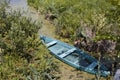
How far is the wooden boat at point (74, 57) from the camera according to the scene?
379 inches

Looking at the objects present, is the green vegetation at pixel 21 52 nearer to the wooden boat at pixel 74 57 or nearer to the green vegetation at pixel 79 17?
the wooden boat at pixel 74 57

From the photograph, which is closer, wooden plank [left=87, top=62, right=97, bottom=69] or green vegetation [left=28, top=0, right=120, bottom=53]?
wooden plank [left=87, top=62, right=97, bottom=69]

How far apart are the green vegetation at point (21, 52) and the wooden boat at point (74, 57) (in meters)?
0.62

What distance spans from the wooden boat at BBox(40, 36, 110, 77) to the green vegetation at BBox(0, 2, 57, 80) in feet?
2.03

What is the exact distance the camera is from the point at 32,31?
10922mm

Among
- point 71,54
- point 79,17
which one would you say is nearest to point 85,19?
point 79,17

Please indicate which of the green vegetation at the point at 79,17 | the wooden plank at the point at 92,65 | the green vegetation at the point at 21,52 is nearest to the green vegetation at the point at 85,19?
the green vegetation at the point at 79,17

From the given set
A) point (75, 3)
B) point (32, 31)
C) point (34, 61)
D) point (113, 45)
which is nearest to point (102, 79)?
point (113, 45)

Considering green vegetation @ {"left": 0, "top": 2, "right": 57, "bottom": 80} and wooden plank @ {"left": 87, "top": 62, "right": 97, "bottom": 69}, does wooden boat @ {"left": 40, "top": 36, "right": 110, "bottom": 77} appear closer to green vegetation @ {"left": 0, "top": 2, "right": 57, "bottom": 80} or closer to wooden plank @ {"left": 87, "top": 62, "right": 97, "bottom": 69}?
wooden plank @ {"left": 87, "top": 62, "right": 97, "bottom": 69}

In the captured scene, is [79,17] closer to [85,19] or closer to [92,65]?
[85,19]

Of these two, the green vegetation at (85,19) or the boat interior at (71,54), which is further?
the boat interior at (71,54)

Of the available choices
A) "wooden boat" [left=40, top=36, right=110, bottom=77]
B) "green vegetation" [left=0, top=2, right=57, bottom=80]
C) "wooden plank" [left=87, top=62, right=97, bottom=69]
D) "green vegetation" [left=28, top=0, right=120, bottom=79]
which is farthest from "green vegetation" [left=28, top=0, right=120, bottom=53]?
"green vegetation" [left=0, top=2, right=57, bottom=80]

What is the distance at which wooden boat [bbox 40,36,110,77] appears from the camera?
9636mm

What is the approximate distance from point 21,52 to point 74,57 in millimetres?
1809
